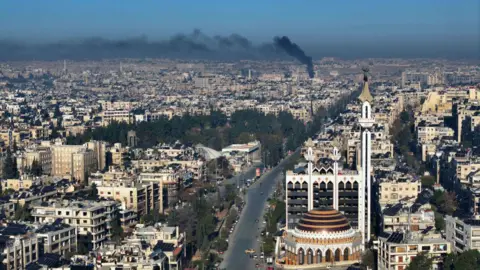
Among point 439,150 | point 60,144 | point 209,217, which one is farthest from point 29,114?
point 209,217

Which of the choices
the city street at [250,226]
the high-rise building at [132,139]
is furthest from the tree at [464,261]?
the high-rise building at [132,139]

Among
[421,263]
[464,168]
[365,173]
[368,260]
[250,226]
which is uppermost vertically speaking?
[365,173]

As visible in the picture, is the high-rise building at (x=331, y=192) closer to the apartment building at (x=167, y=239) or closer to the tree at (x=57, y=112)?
the apartment building at (x=167, y=239)

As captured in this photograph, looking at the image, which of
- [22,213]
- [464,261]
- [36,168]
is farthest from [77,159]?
[464,261]

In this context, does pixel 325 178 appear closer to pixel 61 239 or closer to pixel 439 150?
pixel 61 239

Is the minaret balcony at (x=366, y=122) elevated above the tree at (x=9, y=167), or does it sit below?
above

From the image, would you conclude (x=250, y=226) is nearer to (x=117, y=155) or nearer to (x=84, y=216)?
(x=84, y=216)
